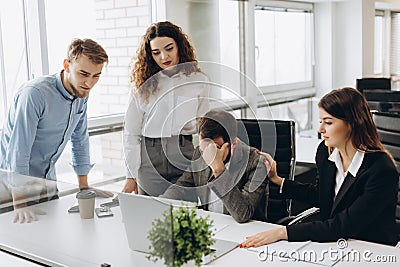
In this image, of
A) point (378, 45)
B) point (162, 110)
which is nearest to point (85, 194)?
point (162, 110)

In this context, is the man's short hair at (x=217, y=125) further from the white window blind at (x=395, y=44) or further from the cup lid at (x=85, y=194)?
the white window blind at (x=395, y=44)

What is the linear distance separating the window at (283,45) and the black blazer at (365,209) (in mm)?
3225

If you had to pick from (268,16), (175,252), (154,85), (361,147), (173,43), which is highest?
(268,16)

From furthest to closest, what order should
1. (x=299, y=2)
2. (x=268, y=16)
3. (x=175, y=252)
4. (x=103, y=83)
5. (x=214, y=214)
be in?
(x=299, y=2)
(x=268, y=16)
(x=103, y=83)
(x=214, y=214)
(x=175, y=252)

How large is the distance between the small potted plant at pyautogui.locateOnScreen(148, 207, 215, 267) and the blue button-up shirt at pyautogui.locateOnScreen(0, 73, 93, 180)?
35.2 inches

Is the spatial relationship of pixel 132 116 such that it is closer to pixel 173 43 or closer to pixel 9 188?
pixel 173 43

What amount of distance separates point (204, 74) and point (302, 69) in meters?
4.27

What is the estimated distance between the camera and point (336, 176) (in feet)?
6.46

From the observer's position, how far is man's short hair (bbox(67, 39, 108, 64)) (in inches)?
82.5

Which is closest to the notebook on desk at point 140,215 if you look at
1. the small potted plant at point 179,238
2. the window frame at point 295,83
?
the small potted plant at point 179,238

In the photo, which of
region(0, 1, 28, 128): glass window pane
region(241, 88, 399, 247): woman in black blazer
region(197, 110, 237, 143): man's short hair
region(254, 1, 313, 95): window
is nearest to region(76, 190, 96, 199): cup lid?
region(197, 110, 237, 143): man's short hair

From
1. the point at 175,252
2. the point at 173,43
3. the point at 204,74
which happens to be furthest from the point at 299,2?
the point at 175,252

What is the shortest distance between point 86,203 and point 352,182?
897mm

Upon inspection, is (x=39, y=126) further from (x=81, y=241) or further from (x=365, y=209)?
(x=365, y=209)
